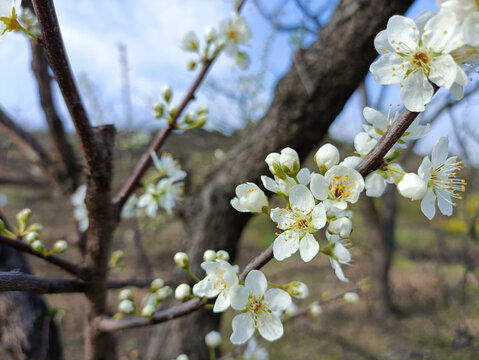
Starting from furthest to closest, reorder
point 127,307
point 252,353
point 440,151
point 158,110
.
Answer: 1. point 252,353
2. point 158,110
3. point 127,307
4. point 440,151

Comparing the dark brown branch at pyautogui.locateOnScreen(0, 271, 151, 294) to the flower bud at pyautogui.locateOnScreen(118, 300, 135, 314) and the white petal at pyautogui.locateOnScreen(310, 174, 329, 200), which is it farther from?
the white petal at pyautogui.locateOnScreen(310, 174, 329, 200)

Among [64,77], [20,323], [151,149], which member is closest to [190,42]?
[151,149]

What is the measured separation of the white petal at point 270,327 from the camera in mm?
747

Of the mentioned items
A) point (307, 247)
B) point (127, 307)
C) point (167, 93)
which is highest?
Result: point (167, 93)

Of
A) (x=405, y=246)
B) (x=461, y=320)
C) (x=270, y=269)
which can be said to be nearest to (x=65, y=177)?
(x=461, y=320)

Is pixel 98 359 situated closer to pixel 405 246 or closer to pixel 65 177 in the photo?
pixel 65 177

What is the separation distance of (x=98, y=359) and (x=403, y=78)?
122 centimetres

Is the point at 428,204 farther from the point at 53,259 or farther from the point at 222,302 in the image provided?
the point at 53,259

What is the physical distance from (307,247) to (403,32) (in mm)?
406

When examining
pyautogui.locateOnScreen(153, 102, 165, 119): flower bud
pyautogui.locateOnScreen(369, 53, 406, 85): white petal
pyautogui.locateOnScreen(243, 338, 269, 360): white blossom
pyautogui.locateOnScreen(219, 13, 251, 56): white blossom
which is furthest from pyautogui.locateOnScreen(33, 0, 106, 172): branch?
pyautogui.locateOnScreen(243, 338, 269, 360): white blossom

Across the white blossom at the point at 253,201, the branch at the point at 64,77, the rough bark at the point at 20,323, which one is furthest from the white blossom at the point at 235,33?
the rough bark at the point at 20,323

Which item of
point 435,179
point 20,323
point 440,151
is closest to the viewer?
point 440,151

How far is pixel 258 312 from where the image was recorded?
2.46 ft

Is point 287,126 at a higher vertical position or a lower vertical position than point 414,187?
lower
